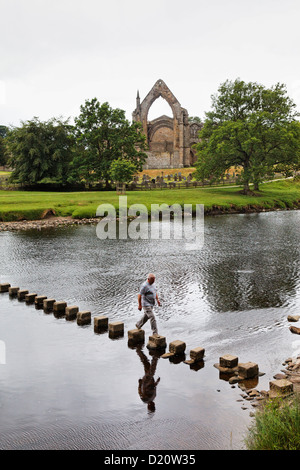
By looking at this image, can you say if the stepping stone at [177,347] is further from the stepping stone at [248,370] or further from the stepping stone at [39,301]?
the stepping stone at [39,301]

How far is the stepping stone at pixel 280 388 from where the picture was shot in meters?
9.82

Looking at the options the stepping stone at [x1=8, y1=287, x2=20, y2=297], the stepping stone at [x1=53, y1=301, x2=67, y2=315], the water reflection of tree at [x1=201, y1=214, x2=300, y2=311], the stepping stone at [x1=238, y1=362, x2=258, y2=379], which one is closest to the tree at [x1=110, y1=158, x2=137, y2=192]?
the water reflection of tree at [x1=201, y1=214, x2=300, y2=311]

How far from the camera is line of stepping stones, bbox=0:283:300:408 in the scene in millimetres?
10133

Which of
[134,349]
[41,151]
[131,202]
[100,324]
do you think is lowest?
[134,349]

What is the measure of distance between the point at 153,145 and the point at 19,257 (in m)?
97.9

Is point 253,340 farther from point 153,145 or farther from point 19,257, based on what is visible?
point 153,145

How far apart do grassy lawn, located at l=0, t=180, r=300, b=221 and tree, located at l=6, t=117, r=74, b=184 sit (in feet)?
48.9

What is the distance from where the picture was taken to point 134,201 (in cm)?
5650

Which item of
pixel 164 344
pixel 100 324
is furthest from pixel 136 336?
pixel 100 324

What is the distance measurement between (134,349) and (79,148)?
6718 centimetres

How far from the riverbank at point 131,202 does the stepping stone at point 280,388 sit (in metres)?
37.2

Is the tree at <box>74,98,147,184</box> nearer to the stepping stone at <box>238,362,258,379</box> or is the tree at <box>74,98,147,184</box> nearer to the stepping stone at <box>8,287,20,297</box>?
the stepping stone at <box>8,287,20,297</box>

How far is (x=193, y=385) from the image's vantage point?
35.3 ft

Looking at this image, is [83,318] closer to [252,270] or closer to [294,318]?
[294,318]
